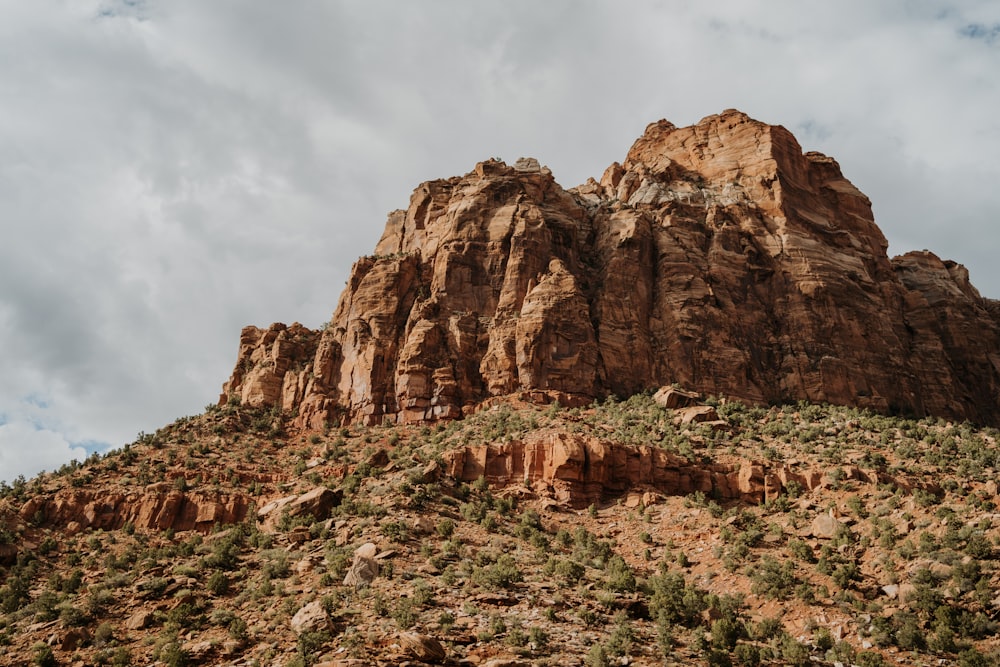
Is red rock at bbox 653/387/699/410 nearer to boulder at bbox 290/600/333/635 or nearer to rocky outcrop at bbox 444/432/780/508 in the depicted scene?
rocky outcrop at bbox 444/432/780/508

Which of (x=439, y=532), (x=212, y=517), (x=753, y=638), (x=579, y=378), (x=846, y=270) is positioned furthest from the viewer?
(x=846, y=270)

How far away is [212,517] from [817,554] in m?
33.2

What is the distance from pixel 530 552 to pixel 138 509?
2398cm

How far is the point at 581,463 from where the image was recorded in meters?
44.4

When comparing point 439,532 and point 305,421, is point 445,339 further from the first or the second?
point 439,532

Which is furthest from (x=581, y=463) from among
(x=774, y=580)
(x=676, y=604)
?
(x=676, y=604)

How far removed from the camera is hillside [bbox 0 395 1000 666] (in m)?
27.9

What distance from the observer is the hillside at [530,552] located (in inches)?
1097

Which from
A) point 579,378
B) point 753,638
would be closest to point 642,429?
point 579,378

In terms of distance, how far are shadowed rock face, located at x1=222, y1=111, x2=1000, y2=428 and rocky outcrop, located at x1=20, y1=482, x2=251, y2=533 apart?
46.3ft

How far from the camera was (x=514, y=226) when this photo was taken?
64.6 meters

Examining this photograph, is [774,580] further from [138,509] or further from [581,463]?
[138,509]

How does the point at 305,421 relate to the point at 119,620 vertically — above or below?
above

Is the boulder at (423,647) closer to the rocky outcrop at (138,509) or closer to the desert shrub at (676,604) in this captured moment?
the desert shrub at (676,604)
